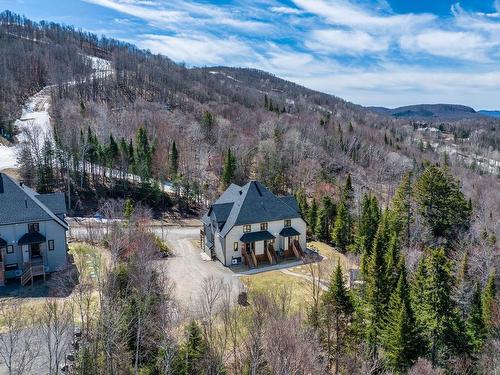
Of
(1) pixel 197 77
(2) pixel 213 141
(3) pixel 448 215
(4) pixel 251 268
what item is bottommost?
(4) pixel 251 268

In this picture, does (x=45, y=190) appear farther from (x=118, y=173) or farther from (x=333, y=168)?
(x=333, y=168)

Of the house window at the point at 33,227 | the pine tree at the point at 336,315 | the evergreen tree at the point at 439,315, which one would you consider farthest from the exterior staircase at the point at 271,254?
the house window at the point at 33,227

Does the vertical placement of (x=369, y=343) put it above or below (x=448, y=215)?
below

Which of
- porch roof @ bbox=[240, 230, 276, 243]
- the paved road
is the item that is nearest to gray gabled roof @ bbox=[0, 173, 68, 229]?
the paved road

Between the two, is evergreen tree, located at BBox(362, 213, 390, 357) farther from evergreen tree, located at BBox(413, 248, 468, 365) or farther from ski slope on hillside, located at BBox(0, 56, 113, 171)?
ski slope on hillside, located at BBox(0, 56, 113, 171)

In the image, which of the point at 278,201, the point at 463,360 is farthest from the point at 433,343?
the point at 278,201

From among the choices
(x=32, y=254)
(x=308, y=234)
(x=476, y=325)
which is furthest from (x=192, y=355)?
(x=308, y=234)

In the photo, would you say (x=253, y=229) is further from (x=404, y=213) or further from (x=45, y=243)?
(x=45, y=243)

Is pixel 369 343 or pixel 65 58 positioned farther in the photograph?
pixel 65 58
